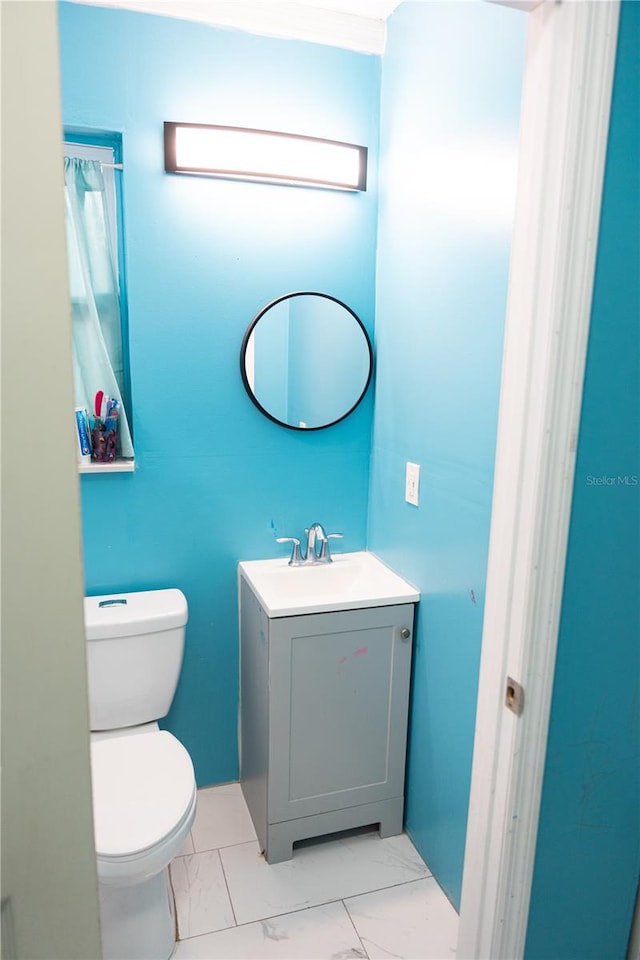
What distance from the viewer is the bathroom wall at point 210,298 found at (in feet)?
5.87

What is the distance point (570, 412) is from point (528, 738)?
1.76 ft

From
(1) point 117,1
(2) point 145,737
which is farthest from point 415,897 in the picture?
(1) point 117,1

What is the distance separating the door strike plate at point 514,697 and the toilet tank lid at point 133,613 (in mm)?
1123

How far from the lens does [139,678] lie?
6.03ft

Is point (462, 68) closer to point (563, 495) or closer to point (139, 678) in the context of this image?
point (563, 495)

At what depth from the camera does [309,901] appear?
5.68 ft

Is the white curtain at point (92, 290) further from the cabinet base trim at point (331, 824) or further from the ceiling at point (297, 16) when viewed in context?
the cabinet base trim at point (331, 824)

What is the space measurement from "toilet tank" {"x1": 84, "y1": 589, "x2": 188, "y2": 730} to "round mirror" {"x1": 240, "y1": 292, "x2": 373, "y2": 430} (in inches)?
28.7

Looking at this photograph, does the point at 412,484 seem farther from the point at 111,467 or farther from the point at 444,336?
the point at 111,467

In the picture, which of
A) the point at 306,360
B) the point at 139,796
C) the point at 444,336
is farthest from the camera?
the point at 306,360

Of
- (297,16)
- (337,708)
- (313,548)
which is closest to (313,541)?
(313,548)

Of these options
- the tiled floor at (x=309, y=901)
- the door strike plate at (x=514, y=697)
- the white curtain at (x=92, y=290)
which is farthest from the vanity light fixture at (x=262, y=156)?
the tiled floor at (x=309, y=901)

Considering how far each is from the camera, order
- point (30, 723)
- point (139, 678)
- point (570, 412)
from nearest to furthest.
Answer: point (30, 723), point (570, 412), point (139, 678)

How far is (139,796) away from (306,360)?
136 cm
